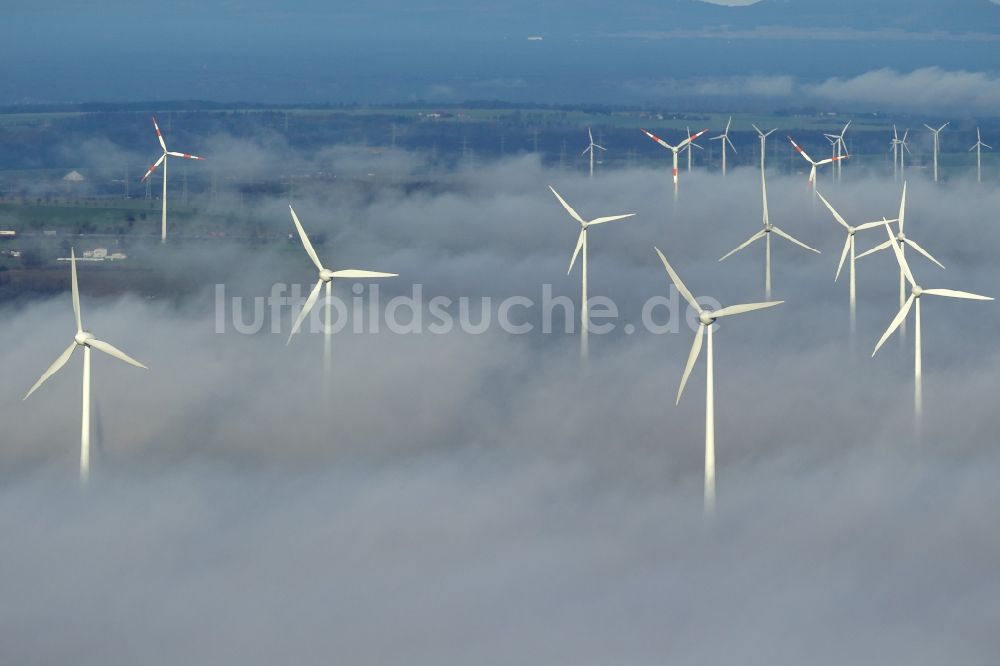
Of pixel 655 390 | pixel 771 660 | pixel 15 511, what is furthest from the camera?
pixel 655 390

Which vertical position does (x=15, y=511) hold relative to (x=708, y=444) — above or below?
below

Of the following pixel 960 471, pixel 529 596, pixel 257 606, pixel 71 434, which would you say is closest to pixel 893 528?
pixel 960 471

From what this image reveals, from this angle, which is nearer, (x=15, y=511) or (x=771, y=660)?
(x=771, y=660)

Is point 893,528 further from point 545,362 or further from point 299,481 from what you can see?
point 545,362

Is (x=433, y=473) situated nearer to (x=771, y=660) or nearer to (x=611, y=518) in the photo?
(x=611, y=518)

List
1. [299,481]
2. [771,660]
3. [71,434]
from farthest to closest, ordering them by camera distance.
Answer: [71,434] → [299,481] → [771,660]

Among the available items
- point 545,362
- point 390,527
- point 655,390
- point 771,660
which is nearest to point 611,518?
point 390,527

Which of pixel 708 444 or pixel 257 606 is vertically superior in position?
pixel 708 444

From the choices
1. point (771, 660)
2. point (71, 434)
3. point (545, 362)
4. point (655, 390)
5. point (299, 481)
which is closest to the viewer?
point (771, 660)

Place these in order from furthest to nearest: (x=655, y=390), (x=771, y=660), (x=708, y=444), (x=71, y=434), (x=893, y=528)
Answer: (x=655, y=390) < (x=71, y=434) < (x=893, y=528) < (x=708, y=444) < (x=771, y=660)

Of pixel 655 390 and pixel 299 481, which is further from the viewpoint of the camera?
pixel 655 390
